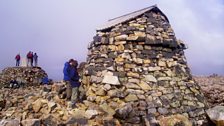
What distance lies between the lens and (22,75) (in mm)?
24750

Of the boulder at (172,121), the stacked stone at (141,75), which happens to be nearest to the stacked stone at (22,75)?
the stacked stone at (141,75)

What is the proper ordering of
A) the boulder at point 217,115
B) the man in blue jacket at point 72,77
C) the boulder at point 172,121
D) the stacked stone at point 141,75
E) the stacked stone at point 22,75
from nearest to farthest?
the boulder at point 217,115 → the boulder at point 172,121 → the stacked stone at point 141,75 → the man in blue jacket at point 72,77 → the stacked stone at point 22,75

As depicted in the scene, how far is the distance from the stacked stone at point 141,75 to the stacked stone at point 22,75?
49.4 ft

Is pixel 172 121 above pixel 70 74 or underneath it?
underneath

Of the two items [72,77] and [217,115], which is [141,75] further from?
[217,115]

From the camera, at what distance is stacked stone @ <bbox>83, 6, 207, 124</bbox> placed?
30.1 ft

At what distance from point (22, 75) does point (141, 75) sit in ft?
57.8

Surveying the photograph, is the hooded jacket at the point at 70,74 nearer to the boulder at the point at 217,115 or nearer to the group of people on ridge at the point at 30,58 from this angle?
the boulder at the point at 217,115

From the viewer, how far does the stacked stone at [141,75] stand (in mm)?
9180

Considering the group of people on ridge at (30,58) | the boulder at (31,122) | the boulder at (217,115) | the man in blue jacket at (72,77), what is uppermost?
the group of people on ridge at (30,58)

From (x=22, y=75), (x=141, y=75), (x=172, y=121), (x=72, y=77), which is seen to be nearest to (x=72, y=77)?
(x=72, y=77)

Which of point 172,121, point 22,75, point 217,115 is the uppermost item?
point 22,75

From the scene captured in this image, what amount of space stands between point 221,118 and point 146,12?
221 inches

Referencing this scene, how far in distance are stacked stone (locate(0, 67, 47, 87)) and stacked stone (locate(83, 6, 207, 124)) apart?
593 inches
